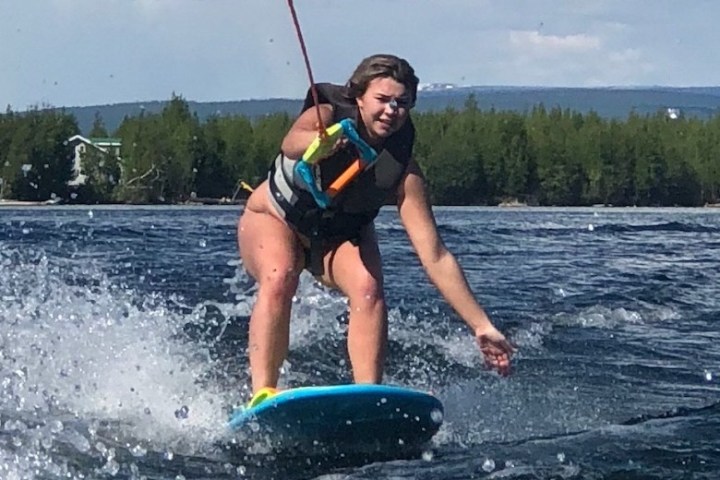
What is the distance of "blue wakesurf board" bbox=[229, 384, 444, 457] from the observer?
5465 millimetres

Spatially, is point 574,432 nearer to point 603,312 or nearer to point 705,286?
point 603,312

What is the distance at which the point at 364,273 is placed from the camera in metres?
5.95

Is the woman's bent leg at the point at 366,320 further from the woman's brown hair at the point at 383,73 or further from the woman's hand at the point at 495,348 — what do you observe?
the woman's brown hair at the point at 383,73

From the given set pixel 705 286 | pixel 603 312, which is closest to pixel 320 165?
pixel 603 312

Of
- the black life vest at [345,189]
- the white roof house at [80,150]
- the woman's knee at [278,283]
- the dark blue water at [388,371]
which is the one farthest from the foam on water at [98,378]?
the white roof house at [80,150]

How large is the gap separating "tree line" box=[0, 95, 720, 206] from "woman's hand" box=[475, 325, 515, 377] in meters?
57.1

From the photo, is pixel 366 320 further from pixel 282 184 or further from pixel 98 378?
pixel 98 378

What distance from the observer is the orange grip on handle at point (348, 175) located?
19.0 ft

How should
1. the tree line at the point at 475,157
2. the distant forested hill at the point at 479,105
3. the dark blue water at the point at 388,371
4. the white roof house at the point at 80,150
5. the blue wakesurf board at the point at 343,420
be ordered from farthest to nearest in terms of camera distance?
the distant forested hill at the point at 479,105, the tree line at the point at 475,157, the white roof house at the point at 80,150, the blue wakesurf board at the point at 343,420, the dark blue water at the point at 388,371

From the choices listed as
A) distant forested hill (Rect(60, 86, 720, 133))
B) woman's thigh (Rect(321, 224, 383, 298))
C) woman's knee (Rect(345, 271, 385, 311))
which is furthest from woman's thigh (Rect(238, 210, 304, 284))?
distant forested hill (Rect(60, 86, 720, 133))

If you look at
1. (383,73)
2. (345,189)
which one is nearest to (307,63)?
(383,73)

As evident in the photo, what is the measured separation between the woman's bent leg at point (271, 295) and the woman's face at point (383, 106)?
62 centimetres

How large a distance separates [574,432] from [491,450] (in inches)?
21.9

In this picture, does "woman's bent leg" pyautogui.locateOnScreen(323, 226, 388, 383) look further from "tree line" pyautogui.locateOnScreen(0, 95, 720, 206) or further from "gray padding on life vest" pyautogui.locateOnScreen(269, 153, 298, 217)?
"tree line" pyautogui.locateOnScreen(0, 95, 720, 206)
